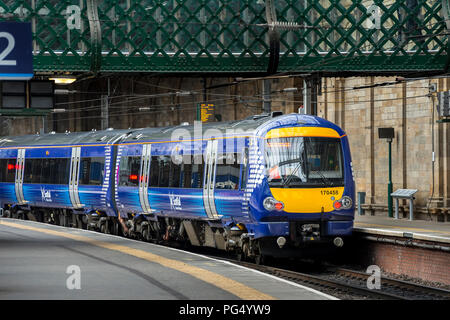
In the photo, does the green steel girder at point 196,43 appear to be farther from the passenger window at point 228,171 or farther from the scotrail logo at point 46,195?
the scotrail logo at point 46,195

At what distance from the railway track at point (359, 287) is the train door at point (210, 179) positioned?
7.32ft

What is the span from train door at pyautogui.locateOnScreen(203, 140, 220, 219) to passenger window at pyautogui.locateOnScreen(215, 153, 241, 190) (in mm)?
253

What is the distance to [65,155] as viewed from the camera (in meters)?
33.2

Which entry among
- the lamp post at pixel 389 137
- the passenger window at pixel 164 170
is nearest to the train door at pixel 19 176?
the passenger window at pixel 164 170

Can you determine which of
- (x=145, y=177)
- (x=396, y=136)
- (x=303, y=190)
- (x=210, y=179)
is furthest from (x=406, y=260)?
(x=396, y=136)

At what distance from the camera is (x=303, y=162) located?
21.3m

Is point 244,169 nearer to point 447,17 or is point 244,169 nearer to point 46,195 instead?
point 447,17

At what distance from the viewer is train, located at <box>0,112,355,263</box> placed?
21.1 metres

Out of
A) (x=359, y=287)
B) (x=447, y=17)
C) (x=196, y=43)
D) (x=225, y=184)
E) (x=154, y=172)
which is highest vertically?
(x=447, y=17)

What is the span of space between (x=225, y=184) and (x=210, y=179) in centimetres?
91

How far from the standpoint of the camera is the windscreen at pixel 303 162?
69.2 feet

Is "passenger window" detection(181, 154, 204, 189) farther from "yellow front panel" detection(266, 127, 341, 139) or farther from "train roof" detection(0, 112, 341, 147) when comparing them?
"yellow front panel" detection(266, 127, 341, 139)
